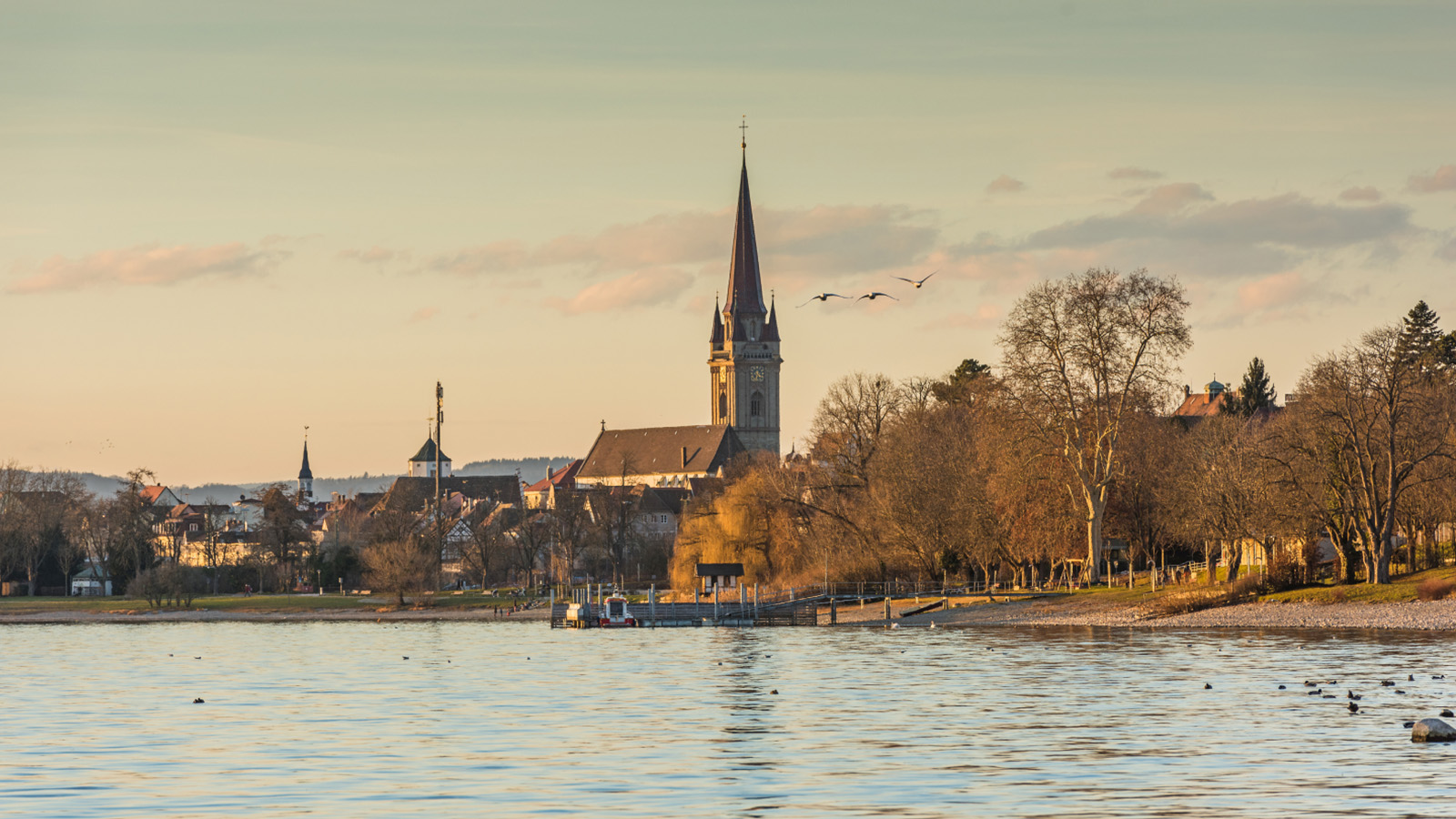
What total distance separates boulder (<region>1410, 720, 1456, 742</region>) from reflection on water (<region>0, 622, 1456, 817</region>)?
530mm

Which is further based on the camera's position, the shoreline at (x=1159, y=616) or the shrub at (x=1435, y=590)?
the shrub at (x=1435, y=590)

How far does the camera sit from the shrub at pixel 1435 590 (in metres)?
65.2

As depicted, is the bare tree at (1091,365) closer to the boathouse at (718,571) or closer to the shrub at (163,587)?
the boathouse at (718,571)

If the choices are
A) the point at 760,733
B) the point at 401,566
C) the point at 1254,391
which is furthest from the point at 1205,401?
the point at 760,733

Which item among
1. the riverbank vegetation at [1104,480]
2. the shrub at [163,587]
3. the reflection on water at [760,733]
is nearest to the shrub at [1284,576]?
the riverbank vegetation at [1104,480]

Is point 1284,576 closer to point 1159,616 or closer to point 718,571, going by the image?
point 1159,616

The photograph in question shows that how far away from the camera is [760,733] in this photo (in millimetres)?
34594

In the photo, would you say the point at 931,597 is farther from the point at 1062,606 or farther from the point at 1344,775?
the point at 1344,775

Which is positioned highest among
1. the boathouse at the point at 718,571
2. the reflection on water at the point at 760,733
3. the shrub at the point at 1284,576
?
the boathouse at the point at 718,571

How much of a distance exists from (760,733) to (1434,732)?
41.4 ft

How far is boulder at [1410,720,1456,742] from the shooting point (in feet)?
97.2

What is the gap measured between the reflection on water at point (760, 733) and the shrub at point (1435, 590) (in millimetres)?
6963

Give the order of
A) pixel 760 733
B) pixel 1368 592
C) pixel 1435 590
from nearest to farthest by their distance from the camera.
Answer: pixel 760 733
pixel 1435 590
pixel 1368 592

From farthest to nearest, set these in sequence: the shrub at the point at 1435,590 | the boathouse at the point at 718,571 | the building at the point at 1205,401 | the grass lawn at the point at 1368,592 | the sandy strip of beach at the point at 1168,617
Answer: the building at the point at 1205,401 → the boathouse at the point at 718,571 → the grass lawn at the point at 1368,592 → the shrub at the point at 1435,590 → the sandy strip of beach at the point at 1168,617
